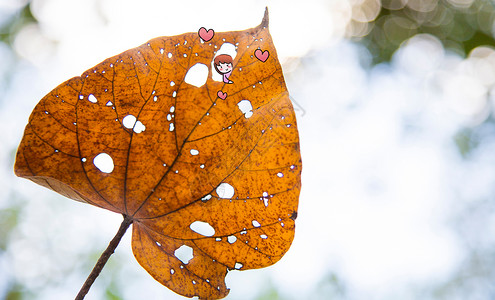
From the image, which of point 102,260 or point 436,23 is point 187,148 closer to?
point 102,260

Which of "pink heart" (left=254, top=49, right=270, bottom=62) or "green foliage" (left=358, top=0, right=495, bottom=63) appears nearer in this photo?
"pink heart" (left=254, top=49, right=270, bottom=62)

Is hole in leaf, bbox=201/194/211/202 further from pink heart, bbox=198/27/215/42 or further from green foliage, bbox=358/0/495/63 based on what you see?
green foliage, bbox=358/0/495/63

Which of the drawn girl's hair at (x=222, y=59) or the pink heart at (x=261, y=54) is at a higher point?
the drawn girl's hair at (x=222, y=59)

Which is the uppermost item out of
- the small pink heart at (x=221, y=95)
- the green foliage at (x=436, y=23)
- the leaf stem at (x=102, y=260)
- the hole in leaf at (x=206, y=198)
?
the small pink heart at (x=221, y=95)

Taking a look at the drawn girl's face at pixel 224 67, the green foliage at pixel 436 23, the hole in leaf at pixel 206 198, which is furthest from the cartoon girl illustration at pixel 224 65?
the green foliage at pixel 436 23

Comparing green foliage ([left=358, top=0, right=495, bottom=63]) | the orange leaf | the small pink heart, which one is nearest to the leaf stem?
the orange leaf

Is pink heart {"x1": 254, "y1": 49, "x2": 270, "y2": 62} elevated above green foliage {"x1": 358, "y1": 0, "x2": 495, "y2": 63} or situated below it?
above

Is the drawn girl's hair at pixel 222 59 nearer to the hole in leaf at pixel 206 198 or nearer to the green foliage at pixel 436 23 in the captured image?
the hole in leaf at pixel 206 198

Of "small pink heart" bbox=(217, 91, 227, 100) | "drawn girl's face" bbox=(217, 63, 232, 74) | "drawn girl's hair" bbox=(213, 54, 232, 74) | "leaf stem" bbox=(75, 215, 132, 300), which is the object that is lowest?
"leaf stem" bbox=(75, 215, 132, 300)

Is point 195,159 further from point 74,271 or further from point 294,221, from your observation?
point 74,271
